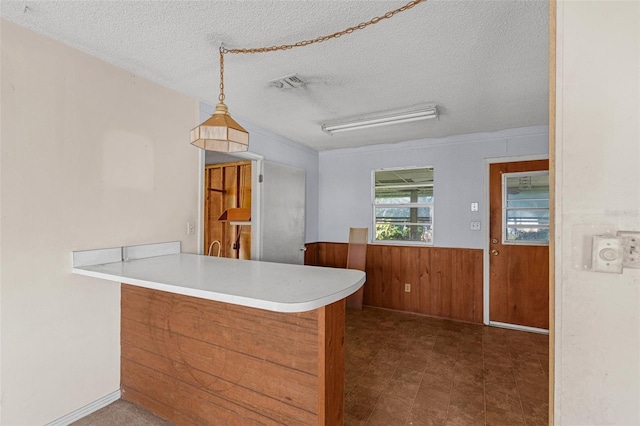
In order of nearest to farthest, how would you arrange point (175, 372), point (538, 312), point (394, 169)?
point (175, 372), point (538, 312), point (394, 169)

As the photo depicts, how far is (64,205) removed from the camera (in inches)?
75.6

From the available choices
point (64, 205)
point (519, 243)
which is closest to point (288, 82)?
point (64, 205)

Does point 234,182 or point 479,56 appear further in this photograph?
point 234,182

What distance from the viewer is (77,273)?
195cm

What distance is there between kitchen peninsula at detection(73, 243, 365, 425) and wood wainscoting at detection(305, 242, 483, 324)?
2.60 meters

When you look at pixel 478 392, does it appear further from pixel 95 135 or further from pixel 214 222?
pixel 214 222

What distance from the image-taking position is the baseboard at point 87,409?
75.3 inches

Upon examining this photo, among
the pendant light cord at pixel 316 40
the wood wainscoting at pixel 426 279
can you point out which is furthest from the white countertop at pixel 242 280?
the wood wainscoting at pixel 426 279

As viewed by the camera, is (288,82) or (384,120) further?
(384,120)

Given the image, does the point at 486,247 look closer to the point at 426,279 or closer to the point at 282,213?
the point at 426,279

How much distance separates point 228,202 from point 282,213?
1448 millimetres
